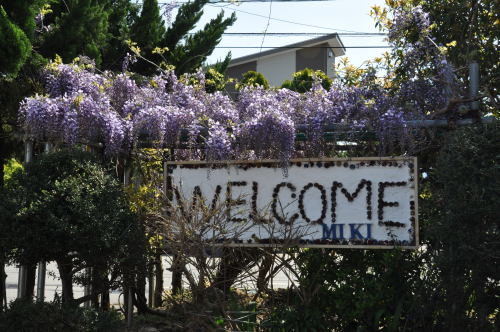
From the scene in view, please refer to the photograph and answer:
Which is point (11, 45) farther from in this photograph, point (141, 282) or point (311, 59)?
point (311, 59)

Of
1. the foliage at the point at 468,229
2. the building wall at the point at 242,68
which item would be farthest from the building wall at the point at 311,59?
the foliage at the point at 468,229

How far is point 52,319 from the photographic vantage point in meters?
5.66

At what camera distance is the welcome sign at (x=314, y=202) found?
6.04 meters

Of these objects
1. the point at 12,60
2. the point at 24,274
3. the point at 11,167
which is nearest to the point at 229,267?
the point at 24,274

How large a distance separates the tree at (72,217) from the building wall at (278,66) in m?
25.0

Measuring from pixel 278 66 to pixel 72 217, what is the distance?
25957 mm

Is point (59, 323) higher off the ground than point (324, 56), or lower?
lower

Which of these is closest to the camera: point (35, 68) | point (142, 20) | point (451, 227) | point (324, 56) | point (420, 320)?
point (451, 227)

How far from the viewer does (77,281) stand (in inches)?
251

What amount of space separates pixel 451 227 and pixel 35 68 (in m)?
5.42

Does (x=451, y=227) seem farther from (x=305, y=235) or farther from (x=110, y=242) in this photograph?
(x=110, y=242)

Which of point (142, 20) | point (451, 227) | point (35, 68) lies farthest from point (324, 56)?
point (451, 227)

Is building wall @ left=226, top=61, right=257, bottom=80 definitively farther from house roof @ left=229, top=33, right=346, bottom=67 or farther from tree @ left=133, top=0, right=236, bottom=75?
tree @ left=133, top=0, right=236, bottom=75

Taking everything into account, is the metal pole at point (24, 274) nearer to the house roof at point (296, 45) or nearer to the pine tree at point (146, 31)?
the pine tree at point (146, 31)
